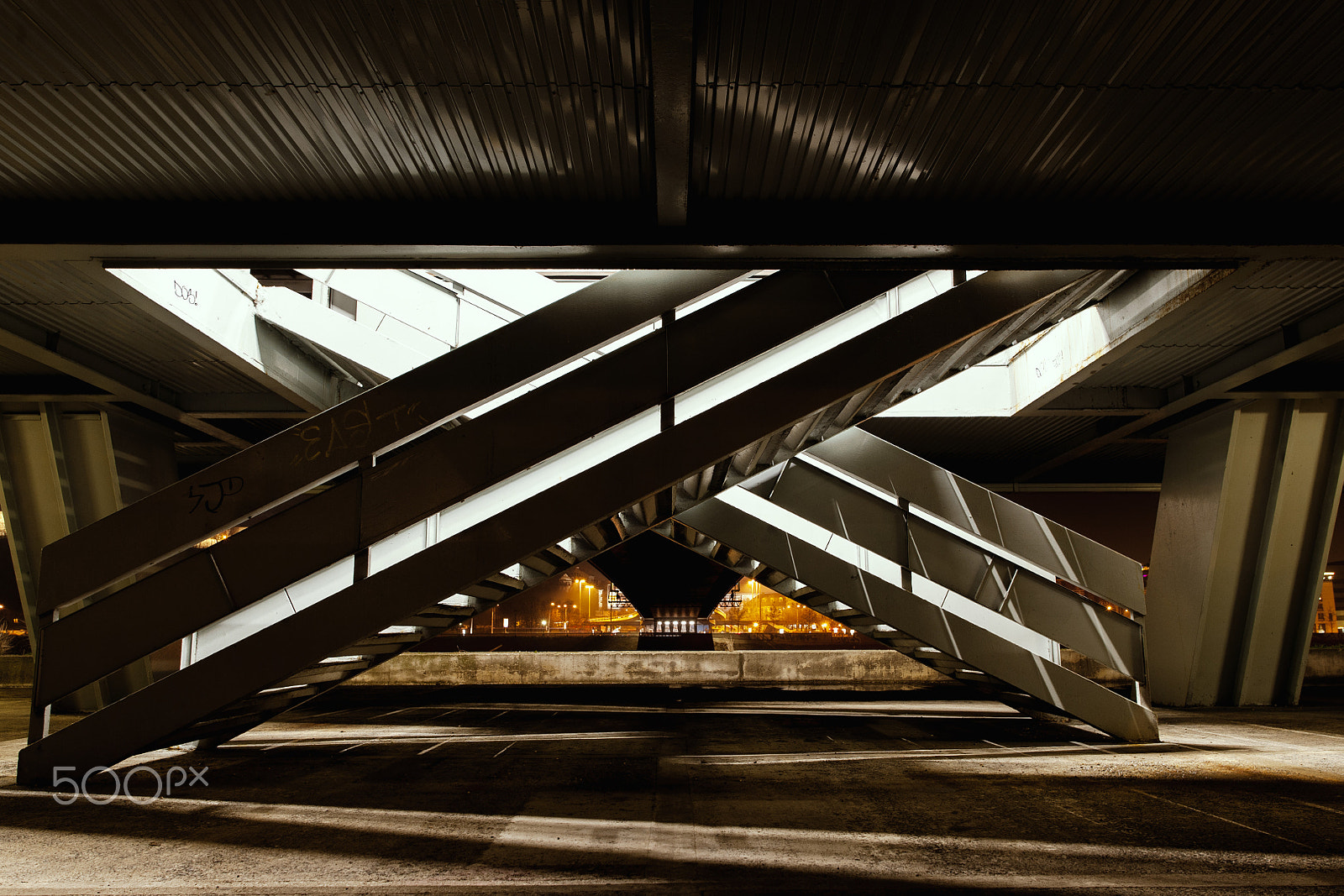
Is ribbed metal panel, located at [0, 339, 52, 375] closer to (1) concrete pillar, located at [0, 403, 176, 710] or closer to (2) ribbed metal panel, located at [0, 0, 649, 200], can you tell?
(1) concrete pillar, located at [0, 403, 176, 710]

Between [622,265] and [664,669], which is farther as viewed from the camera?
[664,669]

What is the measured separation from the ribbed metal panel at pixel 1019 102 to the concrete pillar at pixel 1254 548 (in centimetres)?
847

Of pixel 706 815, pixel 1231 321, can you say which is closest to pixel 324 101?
pixel 706 815

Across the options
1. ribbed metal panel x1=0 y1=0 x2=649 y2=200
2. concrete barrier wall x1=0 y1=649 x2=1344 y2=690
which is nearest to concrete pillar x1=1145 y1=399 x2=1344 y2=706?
concrete barrier wall x1=0 y1=649 x2=1344 y2=690

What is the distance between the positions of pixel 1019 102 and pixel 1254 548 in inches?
486

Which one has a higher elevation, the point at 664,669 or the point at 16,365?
the point at 16,365

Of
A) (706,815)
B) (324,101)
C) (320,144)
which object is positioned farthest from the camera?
(320,144)

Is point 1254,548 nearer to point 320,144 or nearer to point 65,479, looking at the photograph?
point 320,144

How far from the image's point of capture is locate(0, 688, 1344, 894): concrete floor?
4.11 metres

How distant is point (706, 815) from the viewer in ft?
17.7

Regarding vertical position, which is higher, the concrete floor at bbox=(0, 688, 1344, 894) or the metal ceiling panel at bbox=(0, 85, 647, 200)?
the metal ceiling panel at bbox=(0, 85, 647, 200)

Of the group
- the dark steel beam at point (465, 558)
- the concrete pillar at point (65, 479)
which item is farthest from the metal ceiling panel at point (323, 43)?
the concrete pillar at point (65, 479)

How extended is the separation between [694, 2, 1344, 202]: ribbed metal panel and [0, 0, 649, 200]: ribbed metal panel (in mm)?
900

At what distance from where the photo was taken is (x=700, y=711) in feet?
40.5
